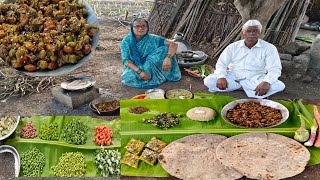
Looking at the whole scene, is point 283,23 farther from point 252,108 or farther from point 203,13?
point 252,108

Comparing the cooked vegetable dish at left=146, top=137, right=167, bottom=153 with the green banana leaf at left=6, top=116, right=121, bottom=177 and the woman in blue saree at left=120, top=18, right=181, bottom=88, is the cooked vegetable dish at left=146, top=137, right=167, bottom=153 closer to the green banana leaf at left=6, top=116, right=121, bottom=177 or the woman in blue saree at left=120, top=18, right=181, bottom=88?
the green banana leaf at left=6, top=116, right=121, bottom=177

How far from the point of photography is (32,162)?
10.2ft

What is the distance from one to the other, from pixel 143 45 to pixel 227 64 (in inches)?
49.4

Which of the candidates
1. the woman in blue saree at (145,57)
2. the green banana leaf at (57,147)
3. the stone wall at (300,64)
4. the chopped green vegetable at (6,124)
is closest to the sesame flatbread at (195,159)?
the green banana leaf at (57,147)

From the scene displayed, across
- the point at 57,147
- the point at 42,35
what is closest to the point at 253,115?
the point at 57,147

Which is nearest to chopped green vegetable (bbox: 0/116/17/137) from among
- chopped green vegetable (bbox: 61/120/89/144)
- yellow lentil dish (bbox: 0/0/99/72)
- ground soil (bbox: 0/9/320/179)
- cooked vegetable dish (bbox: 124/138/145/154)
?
chopped green vegetable (bbox: 61/120/89/144)

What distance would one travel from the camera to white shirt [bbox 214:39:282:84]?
4785 millimetres

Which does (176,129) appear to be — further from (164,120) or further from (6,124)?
(6,124)

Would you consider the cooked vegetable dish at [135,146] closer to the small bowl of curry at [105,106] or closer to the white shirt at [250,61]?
the small bowl of curry at [105,106]

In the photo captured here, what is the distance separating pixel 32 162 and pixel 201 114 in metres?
1.46

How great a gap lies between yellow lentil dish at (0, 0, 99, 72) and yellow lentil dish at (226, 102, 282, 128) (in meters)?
2.04

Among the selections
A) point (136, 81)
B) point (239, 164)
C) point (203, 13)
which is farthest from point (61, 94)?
point (203, 13)

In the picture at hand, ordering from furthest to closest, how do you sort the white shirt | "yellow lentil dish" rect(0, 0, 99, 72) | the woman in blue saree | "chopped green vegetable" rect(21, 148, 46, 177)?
1. the woman in blue saree
2. the white shirt
3. "yellow lentil dish" rect(0, 0, 99, 72)
4. "chopped green vegetable" rect(21, 148, 46, 177)

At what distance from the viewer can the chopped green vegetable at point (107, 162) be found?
3096 millimetres
